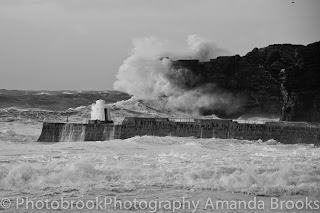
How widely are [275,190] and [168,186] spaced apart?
1713mm

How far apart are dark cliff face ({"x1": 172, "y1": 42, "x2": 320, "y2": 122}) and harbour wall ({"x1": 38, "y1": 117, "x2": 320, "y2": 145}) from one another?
27.1 ft

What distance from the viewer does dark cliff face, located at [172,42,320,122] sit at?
1008 inches

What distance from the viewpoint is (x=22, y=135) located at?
66.9 feet

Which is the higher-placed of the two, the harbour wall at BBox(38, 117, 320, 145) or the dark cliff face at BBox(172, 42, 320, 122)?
the dark cliff face at BBox(172, 42, 320, 122)

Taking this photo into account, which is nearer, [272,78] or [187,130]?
[187,130]

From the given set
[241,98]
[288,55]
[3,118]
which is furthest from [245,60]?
[3,118]

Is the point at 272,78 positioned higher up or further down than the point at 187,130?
higher up

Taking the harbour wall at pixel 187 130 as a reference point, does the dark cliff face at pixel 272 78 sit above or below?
above

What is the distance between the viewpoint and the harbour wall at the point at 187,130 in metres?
16.9

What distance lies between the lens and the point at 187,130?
18.3 metres

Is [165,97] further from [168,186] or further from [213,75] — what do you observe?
[168,186]

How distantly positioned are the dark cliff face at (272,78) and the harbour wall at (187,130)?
8263 millimetres

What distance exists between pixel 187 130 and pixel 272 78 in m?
15.7

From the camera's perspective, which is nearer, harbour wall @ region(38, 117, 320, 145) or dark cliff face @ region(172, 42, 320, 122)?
harbour wall @ region(38, 117, 320, 145)
